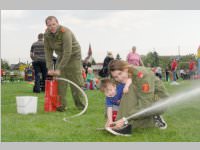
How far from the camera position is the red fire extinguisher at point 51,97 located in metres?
8.36

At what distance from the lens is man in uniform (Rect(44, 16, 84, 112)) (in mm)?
8164

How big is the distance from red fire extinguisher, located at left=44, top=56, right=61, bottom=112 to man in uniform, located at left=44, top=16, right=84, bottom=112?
0.27 ft

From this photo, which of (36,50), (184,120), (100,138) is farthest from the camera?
(36,50)

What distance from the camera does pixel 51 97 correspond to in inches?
332

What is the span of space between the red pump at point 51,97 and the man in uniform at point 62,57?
0.08 m

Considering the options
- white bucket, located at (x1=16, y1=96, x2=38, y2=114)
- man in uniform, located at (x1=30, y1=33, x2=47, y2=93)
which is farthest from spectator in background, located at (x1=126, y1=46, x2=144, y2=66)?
white bucket, located at (x1=16, y1=96, x2=38, y2=114)

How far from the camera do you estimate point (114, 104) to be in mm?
5992

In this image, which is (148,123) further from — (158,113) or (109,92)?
(109,92)

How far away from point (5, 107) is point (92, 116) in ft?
8.17

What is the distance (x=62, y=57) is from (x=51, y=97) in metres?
0.86

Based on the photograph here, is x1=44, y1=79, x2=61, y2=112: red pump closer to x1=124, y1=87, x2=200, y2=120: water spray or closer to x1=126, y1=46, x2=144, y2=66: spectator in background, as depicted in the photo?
x1=124, y1=87, x2=200, y2=120: water spray

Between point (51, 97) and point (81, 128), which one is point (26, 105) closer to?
point (51, 97)

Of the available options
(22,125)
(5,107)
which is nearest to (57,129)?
(22,125)

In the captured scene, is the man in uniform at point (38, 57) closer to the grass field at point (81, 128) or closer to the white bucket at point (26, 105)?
the grass field at point (81, 128)
